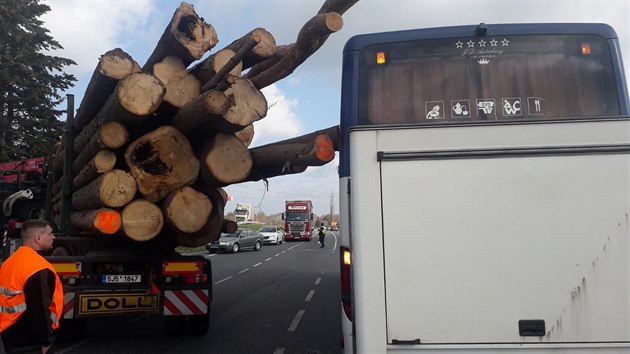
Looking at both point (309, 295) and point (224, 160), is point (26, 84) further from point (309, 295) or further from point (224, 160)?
point (224, 160)

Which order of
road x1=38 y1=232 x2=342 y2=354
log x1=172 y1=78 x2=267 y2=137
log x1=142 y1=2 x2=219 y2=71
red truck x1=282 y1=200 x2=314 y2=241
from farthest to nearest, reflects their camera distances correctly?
red truck x1=282 y1=200 x2=314 y2=241 < road x1=38 y1=232 x2=342 y2=354 < log x1=142 y1=2 x2=219 y2=71 < log x1=172 y1=78 x2=267 y2=137

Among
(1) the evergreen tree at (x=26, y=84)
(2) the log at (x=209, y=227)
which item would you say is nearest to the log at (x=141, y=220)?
(2) the log at (x=209, y=227)

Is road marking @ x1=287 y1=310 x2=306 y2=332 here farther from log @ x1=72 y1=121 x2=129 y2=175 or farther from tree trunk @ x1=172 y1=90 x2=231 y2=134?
log @ x1=72 y1=121 x2=129 y2=175

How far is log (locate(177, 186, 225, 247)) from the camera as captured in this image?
6676 millimetres

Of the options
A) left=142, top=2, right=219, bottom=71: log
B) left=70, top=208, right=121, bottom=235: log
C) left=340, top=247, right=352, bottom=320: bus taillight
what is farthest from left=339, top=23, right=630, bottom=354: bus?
left=70, top=208, right=121, bottom=235: log

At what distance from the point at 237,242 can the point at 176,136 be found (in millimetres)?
22132

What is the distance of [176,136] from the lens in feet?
20.1

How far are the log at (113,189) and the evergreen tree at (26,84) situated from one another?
2363 centimetres

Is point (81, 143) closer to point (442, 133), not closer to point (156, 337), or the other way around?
point (156, 337)

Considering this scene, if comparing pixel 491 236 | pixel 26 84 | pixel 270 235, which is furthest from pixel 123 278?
pixel 270 235

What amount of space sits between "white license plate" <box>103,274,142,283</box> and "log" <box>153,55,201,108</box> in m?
2.42

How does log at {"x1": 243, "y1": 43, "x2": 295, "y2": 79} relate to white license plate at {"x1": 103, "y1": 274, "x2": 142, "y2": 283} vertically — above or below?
above

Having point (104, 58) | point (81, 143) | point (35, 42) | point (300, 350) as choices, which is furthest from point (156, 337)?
point (35, 42)

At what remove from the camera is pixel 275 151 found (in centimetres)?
624
